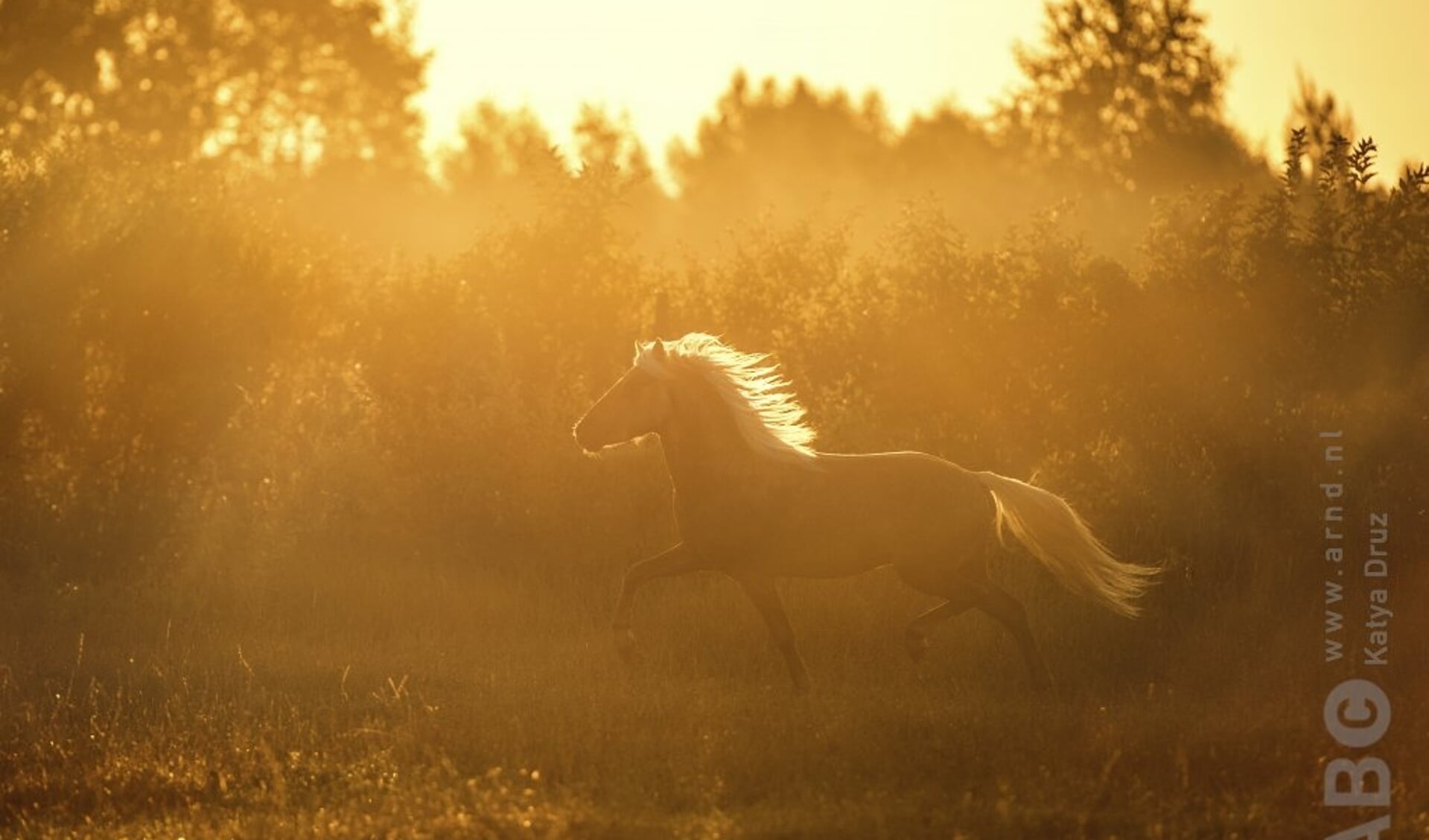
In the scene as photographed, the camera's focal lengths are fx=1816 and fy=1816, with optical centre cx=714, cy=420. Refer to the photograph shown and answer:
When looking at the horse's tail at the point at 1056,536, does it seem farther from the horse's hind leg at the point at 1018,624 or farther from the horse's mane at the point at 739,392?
the horse's mane at the point at 739,392

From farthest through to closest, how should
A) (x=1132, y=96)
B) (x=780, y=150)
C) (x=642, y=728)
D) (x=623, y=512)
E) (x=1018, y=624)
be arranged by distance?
(x=780, y=150)
(x=1132, y=96)
(x=623, y=512)
(x=1018, y=624)
(x=642, y=728)

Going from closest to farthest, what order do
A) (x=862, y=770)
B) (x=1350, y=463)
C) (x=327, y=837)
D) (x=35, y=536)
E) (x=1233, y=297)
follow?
(x=327, y=837), (x=862, y=770), (x=1350, y=463), (x=35, y=536), (x=1233, y=297)

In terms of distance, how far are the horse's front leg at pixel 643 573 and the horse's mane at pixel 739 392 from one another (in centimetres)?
96

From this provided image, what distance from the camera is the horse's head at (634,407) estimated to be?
13453 mm

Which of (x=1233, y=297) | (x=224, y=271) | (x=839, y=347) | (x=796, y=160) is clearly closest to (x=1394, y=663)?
(x=1233, y=297)

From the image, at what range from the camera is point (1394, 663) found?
1327cm

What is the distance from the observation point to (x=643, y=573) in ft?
43.9

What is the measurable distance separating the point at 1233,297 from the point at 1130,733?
401 inches

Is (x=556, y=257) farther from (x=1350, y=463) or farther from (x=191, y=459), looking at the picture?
(x=1350, y=463)

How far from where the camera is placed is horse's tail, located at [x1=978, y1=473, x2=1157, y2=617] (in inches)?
529

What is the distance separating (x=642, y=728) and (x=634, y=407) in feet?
9.15

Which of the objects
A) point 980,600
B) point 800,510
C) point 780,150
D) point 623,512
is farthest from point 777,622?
point 780,150

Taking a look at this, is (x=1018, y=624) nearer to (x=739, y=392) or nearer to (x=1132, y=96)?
(x=739, y=392)

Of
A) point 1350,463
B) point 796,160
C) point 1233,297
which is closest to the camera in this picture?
point 1350,463
